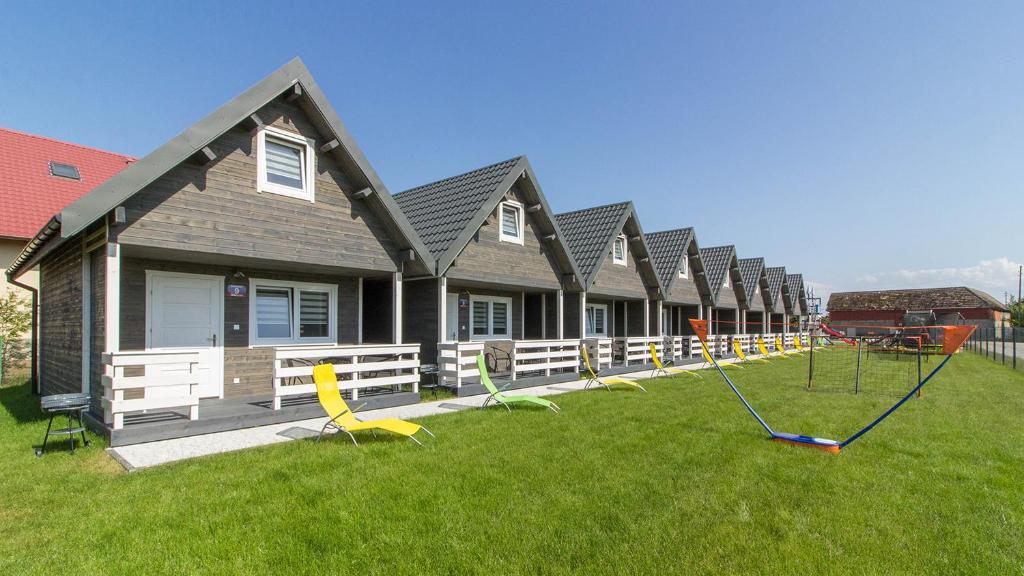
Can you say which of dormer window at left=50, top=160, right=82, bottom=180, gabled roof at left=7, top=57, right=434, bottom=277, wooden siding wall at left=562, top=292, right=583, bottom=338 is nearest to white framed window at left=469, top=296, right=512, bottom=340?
wooden siding wall at left=562, top=292, right=583, bottom=338

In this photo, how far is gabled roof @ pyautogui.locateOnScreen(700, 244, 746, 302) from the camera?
25047 millimetres

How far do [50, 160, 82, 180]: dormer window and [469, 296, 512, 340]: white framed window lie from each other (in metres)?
15.7

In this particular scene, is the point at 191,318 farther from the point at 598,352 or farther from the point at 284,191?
the point at 598,352

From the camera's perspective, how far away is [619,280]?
1812cm

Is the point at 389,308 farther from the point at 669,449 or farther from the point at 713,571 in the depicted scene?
the point at 713,571

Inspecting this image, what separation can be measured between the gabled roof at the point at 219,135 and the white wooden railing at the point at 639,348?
29.5 feet

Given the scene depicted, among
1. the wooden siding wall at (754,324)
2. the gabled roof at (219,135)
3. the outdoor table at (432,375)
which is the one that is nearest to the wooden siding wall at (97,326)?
the gabled roof at (219,135)

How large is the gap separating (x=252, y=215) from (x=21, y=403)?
699 cm

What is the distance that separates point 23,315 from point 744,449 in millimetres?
19721

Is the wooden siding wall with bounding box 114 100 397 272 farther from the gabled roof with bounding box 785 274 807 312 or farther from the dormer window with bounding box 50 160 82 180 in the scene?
the gabled roof with bounding box 785 274 807 312

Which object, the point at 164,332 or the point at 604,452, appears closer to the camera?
the point at 604,452

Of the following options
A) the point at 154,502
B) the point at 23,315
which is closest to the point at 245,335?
the point at 154,502

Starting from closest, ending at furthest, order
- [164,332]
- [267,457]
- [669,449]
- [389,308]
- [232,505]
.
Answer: [232,505]
[267,457]
[669,449]
[164,332]
[389,308]

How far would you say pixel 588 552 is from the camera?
377 cm
